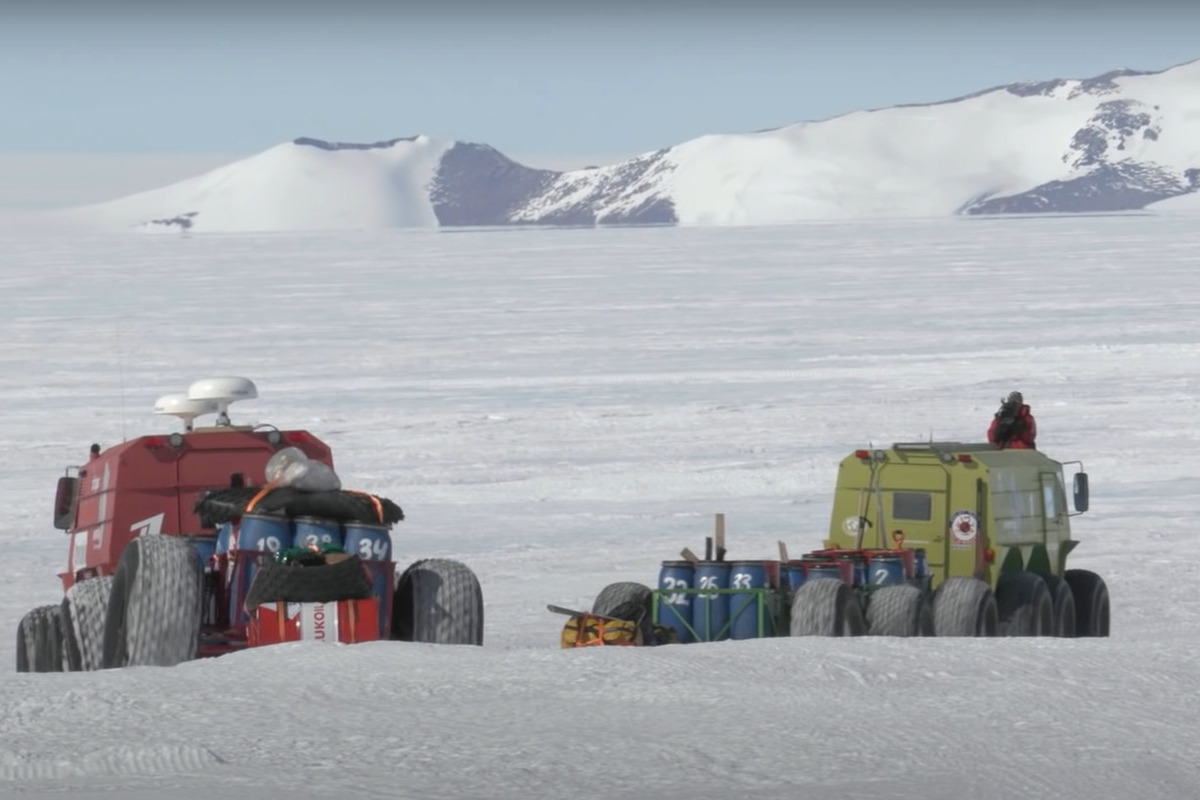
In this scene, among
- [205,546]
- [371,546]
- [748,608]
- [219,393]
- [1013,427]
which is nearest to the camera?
[371,546]

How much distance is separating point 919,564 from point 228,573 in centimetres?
449

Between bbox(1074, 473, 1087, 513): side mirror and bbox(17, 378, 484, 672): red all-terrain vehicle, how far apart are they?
4801 millimetres

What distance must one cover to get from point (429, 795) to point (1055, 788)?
183 cm

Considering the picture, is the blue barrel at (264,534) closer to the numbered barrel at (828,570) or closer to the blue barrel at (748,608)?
the blue barrel at (748,608)

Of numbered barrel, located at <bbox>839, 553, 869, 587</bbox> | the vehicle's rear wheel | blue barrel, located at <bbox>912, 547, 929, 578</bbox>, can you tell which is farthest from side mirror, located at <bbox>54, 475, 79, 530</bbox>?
blue barrel, located at <bbox>912, 547, 929, 578</bbox>

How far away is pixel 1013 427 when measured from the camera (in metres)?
14.1

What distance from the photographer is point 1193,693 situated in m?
8.33

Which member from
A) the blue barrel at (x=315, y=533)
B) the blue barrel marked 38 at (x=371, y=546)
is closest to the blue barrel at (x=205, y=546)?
the blue barrel at (x=315, y=533)

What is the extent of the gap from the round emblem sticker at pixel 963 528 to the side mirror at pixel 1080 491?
789 millimetres

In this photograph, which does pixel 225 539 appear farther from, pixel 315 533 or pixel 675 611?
pixel 675 611

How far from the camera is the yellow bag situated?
1045 centimetres

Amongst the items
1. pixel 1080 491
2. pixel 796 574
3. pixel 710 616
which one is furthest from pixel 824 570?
pixel 1080 491

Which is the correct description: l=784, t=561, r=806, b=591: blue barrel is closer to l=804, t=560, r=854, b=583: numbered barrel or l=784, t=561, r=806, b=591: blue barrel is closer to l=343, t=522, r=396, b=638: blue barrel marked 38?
Answer: l=804, t=560, r=854, b=583: numbered barrel

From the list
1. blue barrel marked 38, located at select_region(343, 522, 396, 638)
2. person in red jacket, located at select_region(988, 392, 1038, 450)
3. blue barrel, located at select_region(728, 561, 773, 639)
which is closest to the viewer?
blue barrel marked 38, located at select_region(343, 522, 396, 638)
